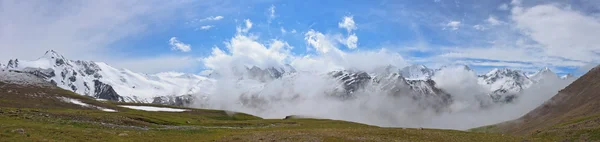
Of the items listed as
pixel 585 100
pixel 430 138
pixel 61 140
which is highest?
pixel 585 100

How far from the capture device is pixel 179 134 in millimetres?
49094

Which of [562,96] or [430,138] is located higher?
[562,96]

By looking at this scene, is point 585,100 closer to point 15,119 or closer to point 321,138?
point 321,138

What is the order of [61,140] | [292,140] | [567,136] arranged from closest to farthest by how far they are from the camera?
[61,140] → [292,140] → [567,136]

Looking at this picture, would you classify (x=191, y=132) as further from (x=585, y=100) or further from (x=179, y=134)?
(x=585, y=100)

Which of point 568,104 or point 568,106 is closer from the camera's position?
point 568,106

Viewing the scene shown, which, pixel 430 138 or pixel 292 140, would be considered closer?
pixel 292 140

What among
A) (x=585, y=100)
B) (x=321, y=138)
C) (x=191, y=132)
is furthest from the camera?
(x=585, y=100)

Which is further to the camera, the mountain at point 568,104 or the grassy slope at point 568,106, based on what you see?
the mountain at point 568,104

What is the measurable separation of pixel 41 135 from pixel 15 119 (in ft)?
48.7

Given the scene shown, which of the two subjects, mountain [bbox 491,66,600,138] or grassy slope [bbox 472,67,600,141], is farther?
mountain [bbox 491,66,600,138]

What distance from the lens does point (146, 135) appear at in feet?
147

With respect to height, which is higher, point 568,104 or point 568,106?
point 568,104

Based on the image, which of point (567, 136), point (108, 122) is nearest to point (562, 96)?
point (567, 136)
